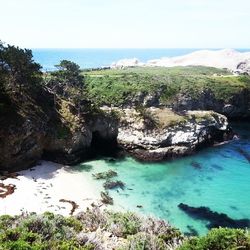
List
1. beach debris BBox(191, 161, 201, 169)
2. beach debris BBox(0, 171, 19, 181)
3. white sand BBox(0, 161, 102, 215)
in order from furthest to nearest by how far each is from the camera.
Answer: beach debris BBox(191, 161, 201, 169), beach debris BBox(0, 171, 19, 181), white sand BBox(0, 161, 102, 215)

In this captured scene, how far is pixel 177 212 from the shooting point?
48281 millimetres

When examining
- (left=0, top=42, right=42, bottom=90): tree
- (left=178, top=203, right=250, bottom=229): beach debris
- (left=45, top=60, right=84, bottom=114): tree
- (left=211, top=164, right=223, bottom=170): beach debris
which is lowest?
(left=211, top=164, right=223, bottom=170): beach debris

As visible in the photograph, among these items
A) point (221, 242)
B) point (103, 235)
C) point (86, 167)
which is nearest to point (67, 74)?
point (86, 167)

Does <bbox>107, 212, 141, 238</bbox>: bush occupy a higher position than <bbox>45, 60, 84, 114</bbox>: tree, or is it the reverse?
<bbox>45, 60, 84, 114</bbox>: tree

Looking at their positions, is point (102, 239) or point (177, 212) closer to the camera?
point (102, 239)

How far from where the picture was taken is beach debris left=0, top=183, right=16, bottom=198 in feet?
158

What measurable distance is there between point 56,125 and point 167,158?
68.8ft

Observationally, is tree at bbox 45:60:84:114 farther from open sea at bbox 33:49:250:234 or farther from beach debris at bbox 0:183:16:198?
beach debris at bbox 0:183:16:198

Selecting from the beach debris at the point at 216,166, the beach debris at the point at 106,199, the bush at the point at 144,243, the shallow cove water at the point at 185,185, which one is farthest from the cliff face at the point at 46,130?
the bush at the point at 144,243

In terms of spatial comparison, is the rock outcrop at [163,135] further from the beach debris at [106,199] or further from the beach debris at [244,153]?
the beach debris at [106,199]

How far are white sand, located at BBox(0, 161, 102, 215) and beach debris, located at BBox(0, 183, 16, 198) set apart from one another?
536 millimetres

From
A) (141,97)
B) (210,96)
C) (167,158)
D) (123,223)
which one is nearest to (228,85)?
(210,96)

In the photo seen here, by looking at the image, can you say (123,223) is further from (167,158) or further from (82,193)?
(167,158)

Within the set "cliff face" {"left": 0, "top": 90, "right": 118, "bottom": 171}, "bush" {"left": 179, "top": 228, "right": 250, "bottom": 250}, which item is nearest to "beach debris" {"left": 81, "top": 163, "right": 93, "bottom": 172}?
"cliff face" {"left": 0, "top": 90, "right": 118, "bottom": 171}
